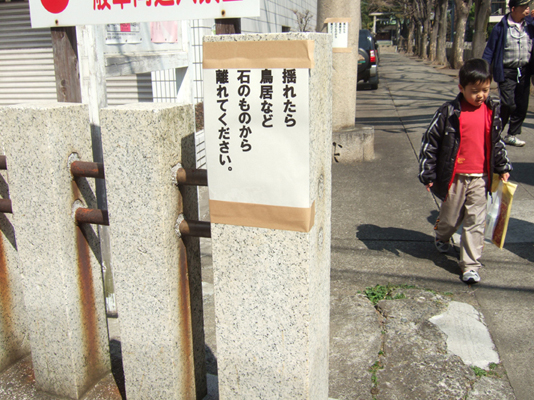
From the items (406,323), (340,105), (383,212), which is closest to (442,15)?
(340,105)

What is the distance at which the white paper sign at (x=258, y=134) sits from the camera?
1.77m

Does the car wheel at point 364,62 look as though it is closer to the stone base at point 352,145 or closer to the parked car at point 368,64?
the parked car at point 368,64

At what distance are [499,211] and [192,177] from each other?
9.35 feet

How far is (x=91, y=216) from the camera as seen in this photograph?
95.3 inches

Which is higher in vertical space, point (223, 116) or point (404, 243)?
point (223, 116)

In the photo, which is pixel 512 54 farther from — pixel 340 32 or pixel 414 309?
pixel 414 309

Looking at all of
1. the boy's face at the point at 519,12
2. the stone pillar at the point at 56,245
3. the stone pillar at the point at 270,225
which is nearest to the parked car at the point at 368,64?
the boy's face at the point at 519,12

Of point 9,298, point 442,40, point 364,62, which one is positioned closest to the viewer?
point 9,298

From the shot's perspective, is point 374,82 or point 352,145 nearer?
point 352,145

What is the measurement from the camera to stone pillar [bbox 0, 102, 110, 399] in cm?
232

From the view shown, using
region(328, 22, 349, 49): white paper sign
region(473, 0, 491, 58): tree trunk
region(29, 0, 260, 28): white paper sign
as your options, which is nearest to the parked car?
region(473, 0, 491, 58): tree trunk

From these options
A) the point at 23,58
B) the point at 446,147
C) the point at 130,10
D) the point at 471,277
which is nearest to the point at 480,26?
the point at 23,58

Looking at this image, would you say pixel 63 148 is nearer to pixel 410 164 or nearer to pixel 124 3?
pixel 124 3

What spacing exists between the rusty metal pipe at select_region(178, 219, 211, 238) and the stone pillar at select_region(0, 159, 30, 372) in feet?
3.95
